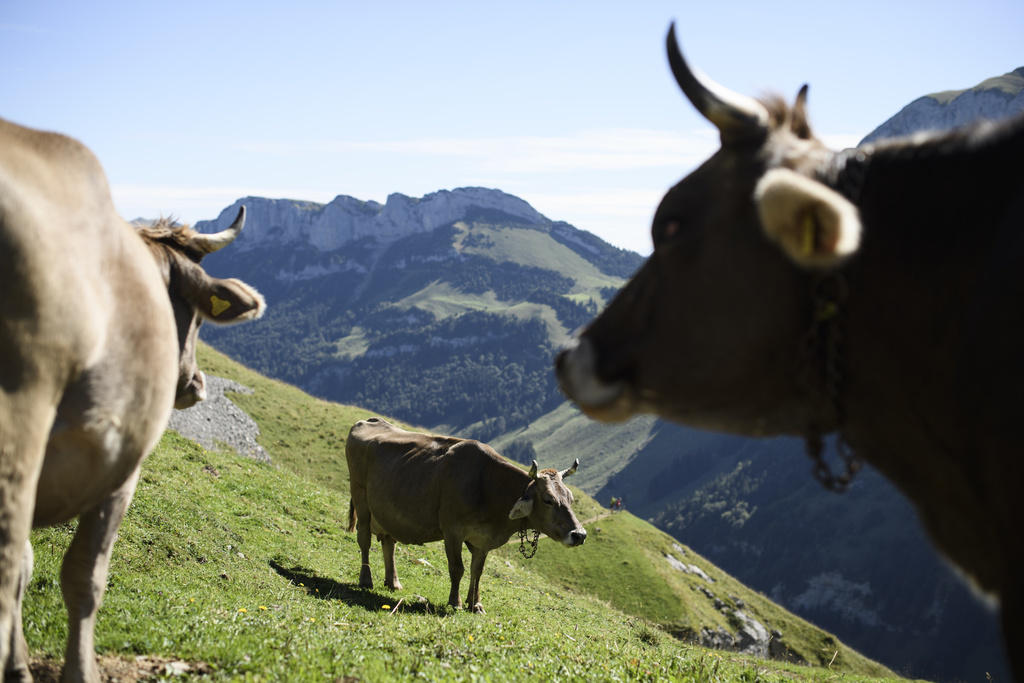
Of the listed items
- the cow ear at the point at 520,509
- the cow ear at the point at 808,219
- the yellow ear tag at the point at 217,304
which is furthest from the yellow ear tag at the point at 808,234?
the cow ear at the point at 520,509

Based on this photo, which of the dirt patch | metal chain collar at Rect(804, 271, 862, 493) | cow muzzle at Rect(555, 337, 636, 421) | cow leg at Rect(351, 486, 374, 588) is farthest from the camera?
cow leg at Rect(351, 486, 374, 588)

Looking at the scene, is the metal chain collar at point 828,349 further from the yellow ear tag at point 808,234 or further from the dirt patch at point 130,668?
the dirt patch at point 130,668

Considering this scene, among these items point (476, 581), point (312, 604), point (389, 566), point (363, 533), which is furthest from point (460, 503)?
point (312, 604)

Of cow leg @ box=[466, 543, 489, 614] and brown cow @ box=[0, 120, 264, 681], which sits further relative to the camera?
cow leg @ box=[466, 543, 489, 614]

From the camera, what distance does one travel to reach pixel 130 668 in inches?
279

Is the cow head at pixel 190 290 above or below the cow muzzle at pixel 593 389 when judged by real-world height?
below

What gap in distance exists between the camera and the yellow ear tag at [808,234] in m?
3.13

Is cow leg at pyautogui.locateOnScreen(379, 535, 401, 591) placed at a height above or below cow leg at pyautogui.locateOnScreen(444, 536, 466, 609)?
below

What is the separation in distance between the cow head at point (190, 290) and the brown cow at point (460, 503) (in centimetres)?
1088

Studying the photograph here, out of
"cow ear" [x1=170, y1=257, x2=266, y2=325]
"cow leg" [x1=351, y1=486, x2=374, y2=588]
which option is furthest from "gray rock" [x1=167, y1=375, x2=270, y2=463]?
"cow ear" [x1=170, y1=257, x2=266, y2=325]

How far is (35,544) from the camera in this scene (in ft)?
38.6

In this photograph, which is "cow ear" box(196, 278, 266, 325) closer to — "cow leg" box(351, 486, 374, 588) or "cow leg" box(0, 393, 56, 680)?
"cow leg" box(0, 393, 56, 680)

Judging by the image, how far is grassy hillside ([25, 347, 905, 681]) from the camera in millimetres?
8258

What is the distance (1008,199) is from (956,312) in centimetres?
51
